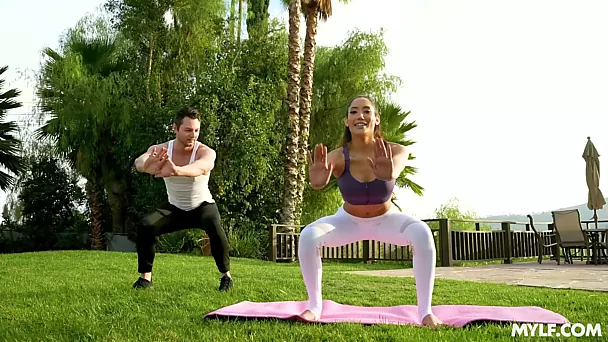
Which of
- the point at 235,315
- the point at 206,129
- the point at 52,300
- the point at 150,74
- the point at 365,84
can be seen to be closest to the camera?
the point at 235,315

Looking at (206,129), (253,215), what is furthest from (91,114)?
(253,215)

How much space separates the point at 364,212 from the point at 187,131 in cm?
206

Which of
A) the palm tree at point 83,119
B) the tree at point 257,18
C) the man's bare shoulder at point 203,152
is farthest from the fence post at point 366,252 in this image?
the palm tree at point 83,119

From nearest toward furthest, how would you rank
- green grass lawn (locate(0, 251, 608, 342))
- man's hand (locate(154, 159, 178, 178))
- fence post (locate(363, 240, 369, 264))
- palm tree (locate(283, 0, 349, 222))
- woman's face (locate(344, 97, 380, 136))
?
green grass lawn (locate(0, 251, 608, 342)) < woman's face (locate(344, 97, 380, 136)) < man's hand (locate(154, 159, 178, 178)) < fence post (locate(363, 240, 369, 264)) < palm tree (locate(283, 0, 349, 222))

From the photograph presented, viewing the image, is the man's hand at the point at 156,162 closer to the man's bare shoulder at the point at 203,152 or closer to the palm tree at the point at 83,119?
the man's bare shoulder at the point at 203,152

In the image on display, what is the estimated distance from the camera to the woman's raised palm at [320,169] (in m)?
3.36

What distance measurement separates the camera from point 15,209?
19.6m

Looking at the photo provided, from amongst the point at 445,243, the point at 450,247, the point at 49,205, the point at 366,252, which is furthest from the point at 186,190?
the point at 49,205

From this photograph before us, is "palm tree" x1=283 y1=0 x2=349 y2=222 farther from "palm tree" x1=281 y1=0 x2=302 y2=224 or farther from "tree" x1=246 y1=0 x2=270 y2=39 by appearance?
"tree" x1=246 y1=0 x2=270 y2=39

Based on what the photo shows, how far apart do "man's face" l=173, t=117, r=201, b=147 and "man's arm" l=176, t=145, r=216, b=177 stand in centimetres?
11

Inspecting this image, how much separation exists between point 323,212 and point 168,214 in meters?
13.2

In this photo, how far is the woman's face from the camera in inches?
142

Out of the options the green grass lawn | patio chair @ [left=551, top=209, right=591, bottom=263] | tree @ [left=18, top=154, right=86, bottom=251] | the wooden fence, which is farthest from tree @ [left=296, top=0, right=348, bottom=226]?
tree @ [left=18, top=154, right=86, bottom=251]

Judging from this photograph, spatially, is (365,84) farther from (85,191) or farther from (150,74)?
(85,191)
